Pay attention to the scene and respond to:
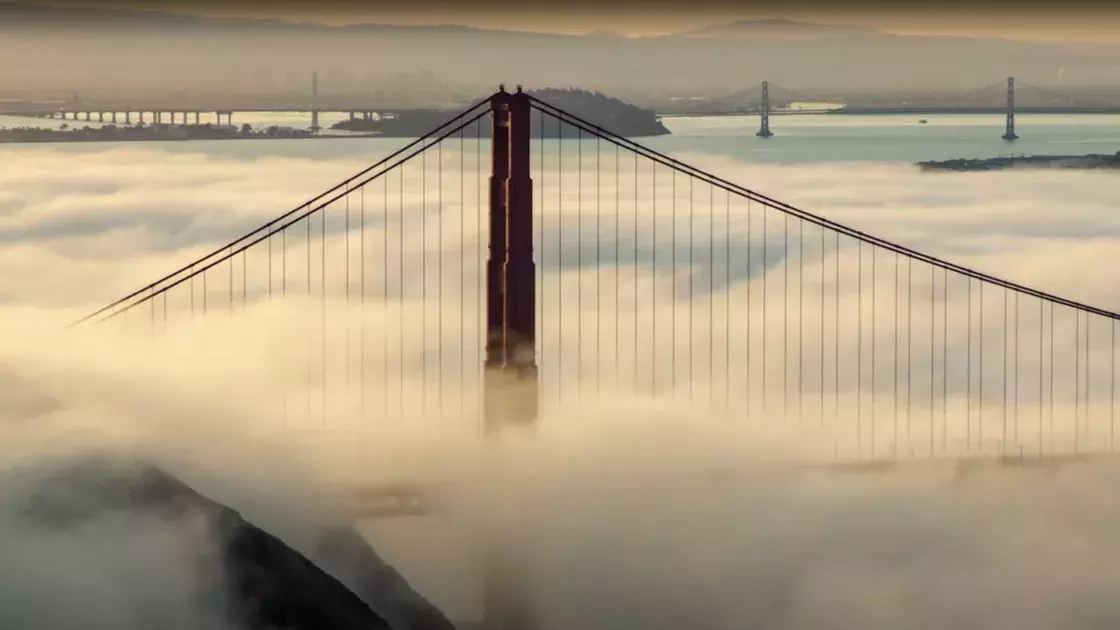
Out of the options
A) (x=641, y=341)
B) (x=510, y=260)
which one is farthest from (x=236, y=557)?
(x=641, y=341)

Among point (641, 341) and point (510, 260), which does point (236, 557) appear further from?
point (641, 341)

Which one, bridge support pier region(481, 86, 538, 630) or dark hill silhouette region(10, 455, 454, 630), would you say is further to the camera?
dark hill silhouette region(10, 455, 454, 630)

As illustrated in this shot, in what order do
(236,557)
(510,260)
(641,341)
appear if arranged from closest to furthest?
(510,260) → (236,557) → (641,341)

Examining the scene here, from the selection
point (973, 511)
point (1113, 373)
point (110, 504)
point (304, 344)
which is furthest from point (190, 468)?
point (1113, 373)

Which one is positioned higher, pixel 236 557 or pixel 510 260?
pixel 510 260

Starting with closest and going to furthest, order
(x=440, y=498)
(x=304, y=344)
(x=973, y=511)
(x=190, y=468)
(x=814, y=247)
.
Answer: (x=440, y=498), (x=190, y=468), (x=973, y=511), (x=304, y=344), (x=814, y=247)

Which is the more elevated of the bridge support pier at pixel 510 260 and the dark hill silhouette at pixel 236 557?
the bridge support pier at pixel 510 260

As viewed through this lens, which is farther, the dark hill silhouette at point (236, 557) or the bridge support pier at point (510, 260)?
the dark hill silhouette at point (236, 557)

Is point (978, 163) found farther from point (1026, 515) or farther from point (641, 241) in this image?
point (1026, 515)

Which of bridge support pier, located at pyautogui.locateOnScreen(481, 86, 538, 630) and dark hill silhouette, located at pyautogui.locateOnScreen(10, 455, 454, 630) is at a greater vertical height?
bridge support pier, located at pyautogui.locateOnScreen(481, 86, 538, 630)

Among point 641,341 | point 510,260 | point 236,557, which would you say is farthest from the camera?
point 641,341

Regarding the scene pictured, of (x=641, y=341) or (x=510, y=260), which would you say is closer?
(x=510, y=260)
